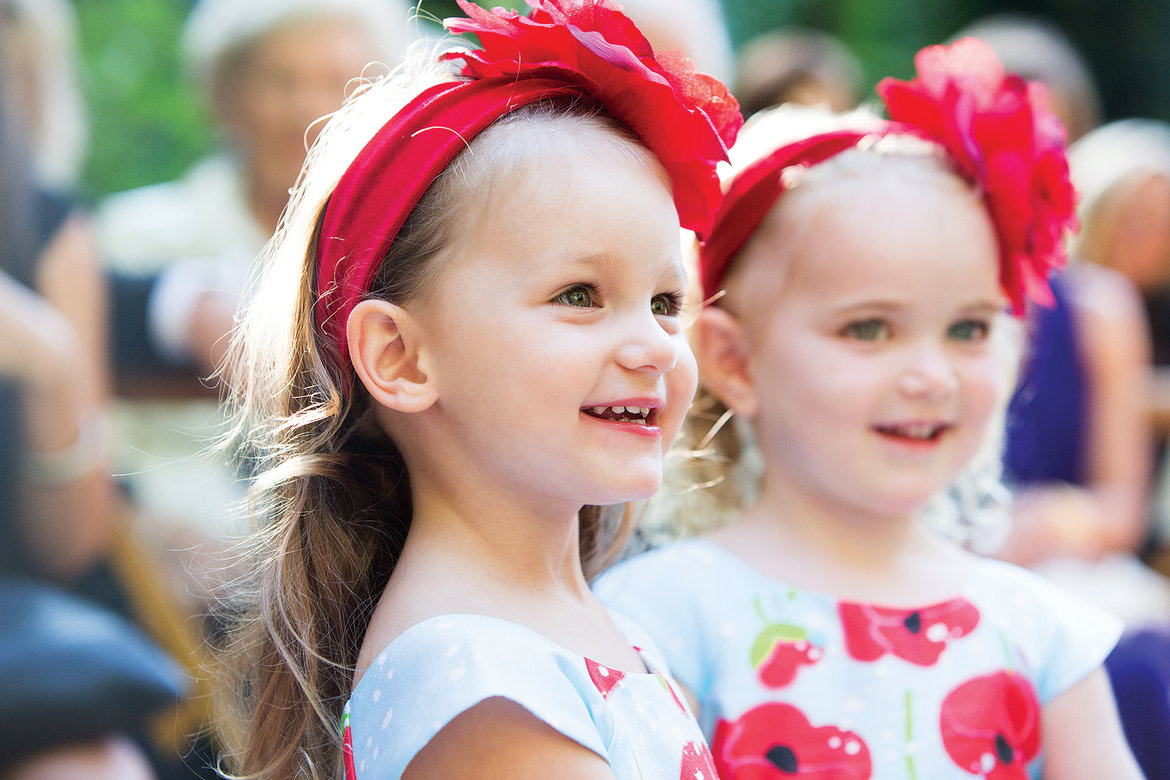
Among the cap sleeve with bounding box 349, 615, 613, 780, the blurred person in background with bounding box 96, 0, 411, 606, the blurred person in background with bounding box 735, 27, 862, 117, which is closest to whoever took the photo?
the cap sleeve with bounding box 349, 615, 613, 780

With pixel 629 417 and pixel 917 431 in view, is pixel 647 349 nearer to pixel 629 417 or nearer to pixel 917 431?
pixel 629 417

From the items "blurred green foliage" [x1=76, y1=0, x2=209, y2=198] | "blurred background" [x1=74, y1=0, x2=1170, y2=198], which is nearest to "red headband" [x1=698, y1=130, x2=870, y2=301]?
"blurred green foliage" [x1=76, y1=0, x2=209, y2=198]

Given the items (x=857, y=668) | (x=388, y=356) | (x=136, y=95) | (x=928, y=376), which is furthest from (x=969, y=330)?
(x=136, y=95)

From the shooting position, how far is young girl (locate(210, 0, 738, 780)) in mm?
1052

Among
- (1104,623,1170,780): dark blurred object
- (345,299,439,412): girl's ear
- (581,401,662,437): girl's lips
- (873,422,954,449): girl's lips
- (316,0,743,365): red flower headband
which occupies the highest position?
(316,0,743,365): red flower headband

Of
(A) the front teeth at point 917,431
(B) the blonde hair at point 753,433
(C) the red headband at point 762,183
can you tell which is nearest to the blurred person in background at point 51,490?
(B) the blonde hair at point 753,433

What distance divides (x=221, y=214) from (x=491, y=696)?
2.04 metres

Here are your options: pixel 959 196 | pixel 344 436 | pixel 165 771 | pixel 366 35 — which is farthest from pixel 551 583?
pixel 366 35

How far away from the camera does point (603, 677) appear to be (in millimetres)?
1121

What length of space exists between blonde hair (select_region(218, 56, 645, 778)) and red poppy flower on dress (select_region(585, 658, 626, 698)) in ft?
0.93

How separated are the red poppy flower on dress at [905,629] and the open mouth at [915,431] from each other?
23 cm

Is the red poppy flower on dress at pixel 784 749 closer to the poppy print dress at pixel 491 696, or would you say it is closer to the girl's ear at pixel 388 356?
the poppy print dress at pixel 491 696

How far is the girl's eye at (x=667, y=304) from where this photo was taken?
4.00ft

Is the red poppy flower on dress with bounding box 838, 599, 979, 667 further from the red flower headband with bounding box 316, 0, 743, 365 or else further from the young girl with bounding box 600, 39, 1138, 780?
the red flower headband with bounding box 316, 0, 743, 365
